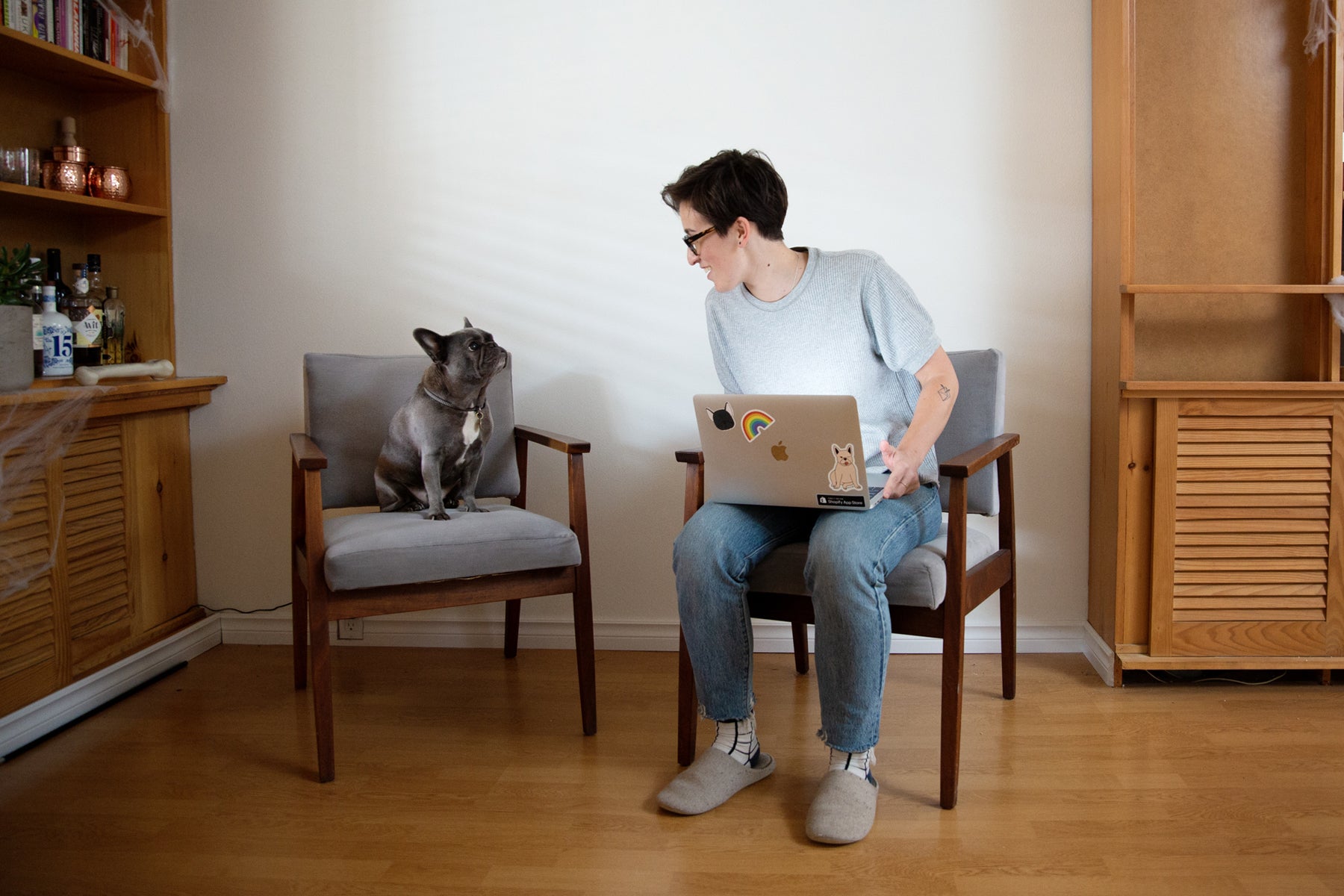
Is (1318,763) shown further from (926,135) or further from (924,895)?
(926,135)

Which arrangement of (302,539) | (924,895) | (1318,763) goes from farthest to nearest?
1. (302,539)
2. (1318,763)
3. (924,895)

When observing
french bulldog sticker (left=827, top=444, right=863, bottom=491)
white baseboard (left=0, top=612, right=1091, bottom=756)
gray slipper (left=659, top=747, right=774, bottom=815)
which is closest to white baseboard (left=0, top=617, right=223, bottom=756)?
white baseboard (left=0, top=612, right=1091, bottom=756)

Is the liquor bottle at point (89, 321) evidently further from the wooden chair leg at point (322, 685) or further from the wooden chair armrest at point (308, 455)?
the wooden chair leg at point (322, 685)

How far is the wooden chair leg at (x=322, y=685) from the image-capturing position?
1818 mm

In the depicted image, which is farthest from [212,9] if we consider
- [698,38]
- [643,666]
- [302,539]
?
[643,666]

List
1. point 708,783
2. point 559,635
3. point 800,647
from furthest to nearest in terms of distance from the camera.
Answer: point 559,635
point 800,647
point 708,783

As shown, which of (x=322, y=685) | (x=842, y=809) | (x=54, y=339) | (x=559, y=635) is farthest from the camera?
(x=559, y=635)

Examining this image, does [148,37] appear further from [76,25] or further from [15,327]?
[15,327]

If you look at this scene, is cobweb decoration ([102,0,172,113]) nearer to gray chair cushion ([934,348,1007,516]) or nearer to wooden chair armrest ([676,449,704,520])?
wooden chair armrest ([676,449,704,520])

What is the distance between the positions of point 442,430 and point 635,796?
82 centimetres

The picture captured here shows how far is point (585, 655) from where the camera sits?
2.04 metres

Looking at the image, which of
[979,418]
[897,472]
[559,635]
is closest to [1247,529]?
[979,418]

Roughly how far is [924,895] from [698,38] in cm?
200

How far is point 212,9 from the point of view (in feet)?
8.53
